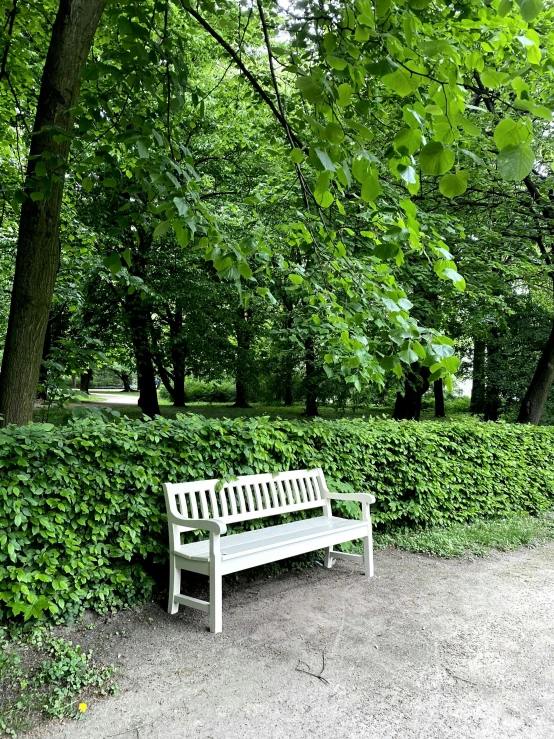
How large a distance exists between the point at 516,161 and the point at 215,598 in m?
3.42

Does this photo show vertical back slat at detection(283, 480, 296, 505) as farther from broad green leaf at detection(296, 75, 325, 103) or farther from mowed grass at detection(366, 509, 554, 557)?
broad green leaf at detection(296, 75, 325, 103)

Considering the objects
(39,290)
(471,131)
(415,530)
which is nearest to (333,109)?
(471,131)

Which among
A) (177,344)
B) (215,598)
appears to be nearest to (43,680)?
(215,598)

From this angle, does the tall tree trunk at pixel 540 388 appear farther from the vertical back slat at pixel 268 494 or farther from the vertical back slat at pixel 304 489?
the vertical back slat at pixel 268 494

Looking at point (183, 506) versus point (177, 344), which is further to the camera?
point (177, 344)

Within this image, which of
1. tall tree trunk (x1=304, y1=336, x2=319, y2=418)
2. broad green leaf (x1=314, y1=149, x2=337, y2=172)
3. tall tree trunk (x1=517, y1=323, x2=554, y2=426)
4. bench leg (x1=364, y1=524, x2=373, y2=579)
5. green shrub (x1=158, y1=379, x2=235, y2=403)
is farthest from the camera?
green shrub (x1=158, y1=379, x2=235, y2=403)

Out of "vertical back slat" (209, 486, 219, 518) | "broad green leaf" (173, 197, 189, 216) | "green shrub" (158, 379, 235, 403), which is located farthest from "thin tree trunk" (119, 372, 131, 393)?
"broad green leaf" (173, 197, 189, 216)

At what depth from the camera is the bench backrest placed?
442 cm

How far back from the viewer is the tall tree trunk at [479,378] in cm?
1742

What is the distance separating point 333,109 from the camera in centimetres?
226

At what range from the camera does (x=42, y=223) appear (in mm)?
4078

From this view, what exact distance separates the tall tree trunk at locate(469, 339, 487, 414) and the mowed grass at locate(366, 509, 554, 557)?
10.3 metres

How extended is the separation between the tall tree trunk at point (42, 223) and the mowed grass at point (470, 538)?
406 centimetres

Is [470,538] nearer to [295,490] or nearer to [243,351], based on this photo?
[295,490]
